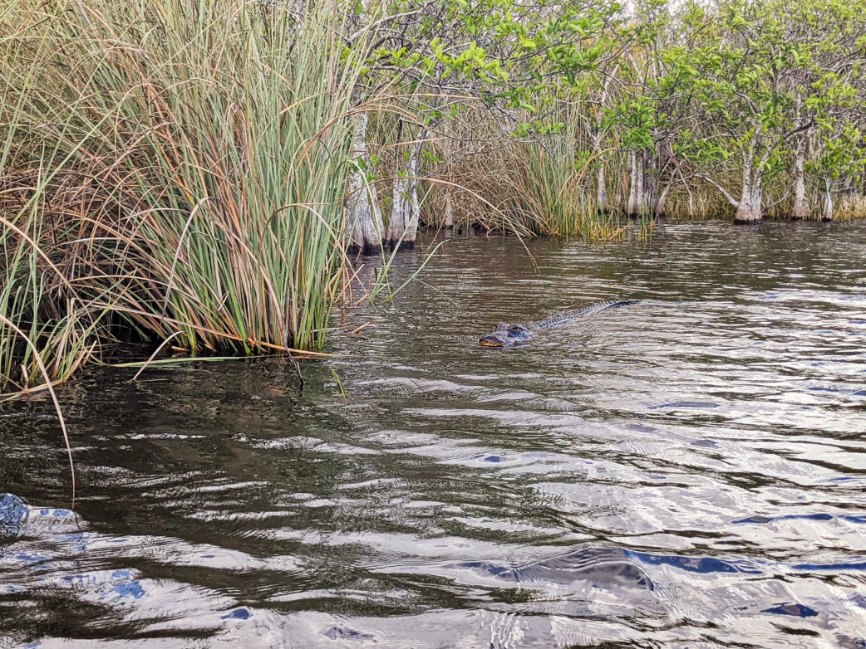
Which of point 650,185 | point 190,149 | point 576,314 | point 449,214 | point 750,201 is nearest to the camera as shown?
point 190,149

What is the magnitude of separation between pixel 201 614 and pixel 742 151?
50.7ft

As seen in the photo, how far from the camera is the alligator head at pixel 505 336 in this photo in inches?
192

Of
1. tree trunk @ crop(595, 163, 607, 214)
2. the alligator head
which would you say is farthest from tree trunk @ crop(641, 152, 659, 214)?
the alligator head

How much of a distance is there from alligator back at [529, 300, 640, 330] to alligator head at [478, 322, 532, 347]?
0.35m

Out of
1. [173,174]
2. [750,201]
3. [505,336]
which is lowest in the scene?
[505,336]

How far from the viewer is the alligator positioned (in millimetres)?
4887

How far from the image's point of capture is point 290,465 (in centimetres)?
287

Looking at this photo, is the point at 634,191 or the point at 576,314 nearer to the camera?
the point at 576,314

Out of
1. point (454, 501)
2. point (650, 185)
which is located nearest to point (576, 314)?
point (454, 501)

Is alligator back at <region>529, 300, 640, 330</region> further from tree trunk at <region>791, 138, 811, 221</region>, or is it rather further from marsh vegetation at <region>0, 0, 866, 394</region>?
tree trunk at <region>791, 138, 811, 221</region>

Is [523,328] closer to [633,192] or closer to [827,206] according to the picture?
[633,192]

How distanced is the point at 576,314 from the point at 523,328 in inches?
32.6

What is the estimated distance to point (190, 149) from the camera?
155 inches

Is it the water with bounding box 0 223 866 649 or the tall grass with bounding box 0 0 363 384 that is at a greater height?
the tall grass with bounding box 0 0 363 384
